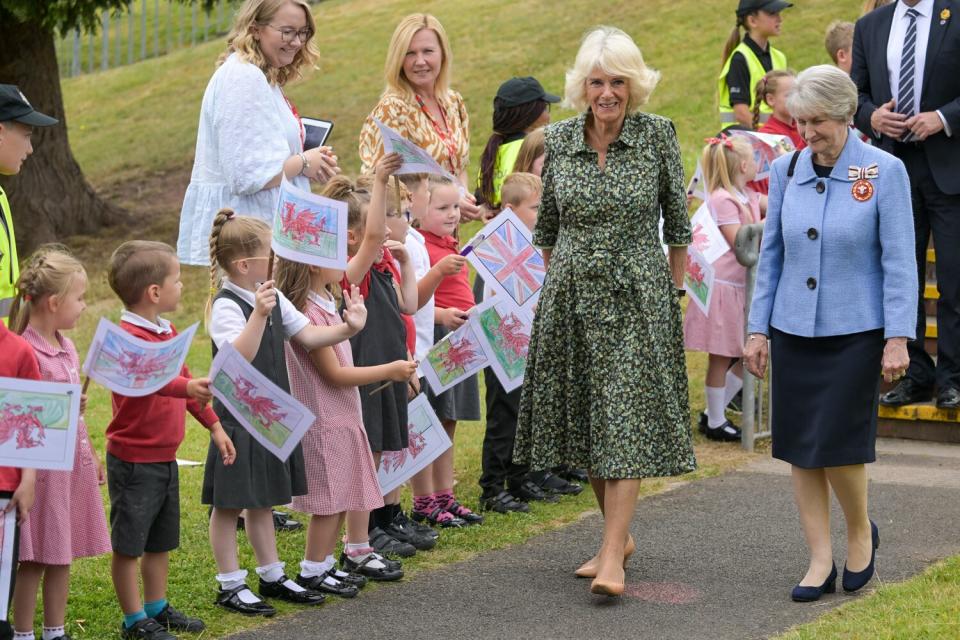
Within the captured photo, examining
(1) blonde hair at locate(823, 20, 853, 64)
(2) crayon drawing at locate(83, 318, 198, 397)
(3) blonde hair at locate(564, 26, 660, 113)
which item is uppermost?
(1) blonde hair at locate(823, 20, 853, 64)

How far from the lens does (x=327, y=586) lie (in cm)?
555

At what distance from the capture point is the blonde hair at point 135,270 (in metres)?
4.84

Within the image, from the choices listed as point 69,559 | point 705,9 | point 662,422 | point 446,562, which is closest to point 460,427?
point 446,562

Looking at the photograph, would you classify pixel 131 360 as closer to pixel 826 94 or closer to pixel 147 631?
pixel 147 631

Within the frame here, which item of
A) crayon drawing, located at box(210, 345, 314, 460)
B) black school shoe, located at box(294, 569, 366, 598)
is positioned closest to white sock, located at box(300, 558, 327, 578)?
black school shoe, located at box(294, 569, 366, 598)

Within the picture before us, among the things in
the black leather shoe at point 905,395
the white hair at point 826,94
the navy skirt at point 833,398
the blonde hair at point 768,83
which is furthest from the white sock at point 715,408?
the white hair at point 826,94

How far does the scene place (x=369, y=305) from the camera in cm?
596

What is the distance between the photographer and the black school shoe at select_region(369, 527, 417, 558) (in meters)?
6.14

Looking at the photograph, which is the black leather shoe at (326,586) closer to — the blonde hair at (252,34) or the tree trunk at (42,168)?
the blonde hair at (252,34)

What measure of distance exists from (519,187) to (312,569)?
7.86 ft

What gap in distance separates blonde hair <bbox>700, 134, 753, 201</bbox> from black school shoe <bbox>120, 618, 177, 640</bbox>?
4868mm

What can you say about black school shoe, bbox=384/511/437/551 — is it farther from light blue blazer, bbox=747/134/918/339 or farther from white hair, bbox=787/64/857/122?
white hair, bbox=787/64/857/122

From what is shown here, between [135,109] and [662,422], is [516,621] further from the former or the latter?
[135,109]

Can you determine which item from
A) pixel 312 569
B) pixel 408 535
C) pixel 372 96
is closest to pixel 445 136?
pixel 408 535
